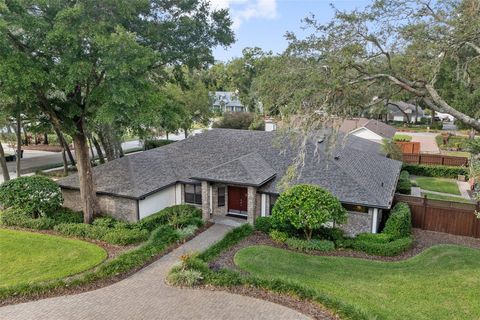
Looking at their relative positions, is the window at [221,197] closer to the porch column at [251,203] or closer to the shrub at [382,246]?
the porch column at [251,203]

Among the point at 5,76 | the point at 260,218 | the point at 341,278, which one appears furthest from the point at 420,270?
the point at 5,76

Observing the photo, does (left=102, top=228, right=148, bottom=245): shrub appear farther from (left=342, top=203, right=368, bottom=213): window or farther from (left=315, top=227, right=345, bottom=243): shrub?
(left=342, top=203, right=368, bottom=213): window

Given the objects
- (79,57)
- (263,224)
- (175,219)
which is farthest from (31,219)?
(263,224)

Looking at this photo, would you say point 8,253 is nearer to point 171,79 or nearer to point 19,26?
point 19,26

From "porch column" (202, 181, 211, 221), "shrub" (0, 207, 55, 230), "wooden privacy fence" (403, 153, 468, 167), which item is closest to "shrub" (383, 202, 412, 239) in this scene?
"porch column" (202, 181, 211, 221)

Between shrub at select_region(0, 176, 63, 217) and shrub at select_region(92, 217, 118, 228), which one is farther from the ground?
shrub at select_region(0, 176, 63, 217)

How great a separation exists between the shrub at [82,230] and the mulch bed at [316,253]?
5770 millimetres

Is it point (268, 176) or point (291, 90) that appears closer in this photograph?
point (291, 90)

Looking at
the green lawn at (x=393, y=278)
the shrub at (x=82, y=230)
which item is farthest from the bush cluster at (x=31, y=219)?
the green lawn at (x=393, y=278)

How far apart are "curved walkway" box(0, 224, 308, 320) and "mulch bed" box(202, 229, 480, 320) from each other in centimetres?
29

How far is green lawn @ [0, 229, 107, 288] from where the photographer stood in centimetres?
1269

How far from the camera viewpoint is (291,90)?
38.8 feet

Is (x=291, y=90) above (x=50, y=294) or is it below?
above

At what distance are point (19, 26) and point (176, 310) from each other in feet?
38.0
